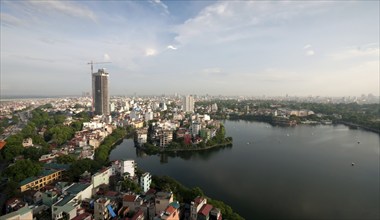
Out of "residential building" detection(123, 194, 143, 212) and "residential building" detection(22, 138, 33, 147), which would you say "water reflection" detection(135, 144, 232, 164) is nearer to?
"residential building" detection(22, 138, 33, 147)

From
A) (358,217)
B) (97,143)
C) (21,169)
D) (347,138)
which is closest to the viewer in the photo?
(358,217)

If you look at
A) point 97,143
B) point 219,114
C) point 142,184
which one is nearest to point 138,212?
point 142,184

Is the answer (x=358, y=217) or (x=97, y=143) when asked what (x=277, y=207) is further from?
(x=97, y=143)

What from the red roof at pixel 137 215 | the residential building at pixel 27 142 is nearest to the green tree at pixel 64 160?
the residential building at pixel 27 142

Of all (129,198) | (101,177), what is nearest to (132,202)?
(129,198)

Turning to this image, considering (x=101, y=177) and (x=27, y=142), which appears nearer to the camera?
(x=101, y=177)

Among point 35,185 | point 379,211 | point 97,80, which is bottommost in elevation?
point 379,211

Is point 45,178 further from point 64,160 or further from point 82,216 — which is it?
point 82,216

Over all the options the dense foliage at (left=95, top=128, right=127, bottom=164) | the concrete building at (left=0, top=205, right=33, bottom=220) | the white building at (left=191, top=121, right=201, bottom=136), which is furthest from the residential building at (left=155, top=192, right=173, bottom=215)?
the white building at (left=191, top=121, right=201, bottom=136)
